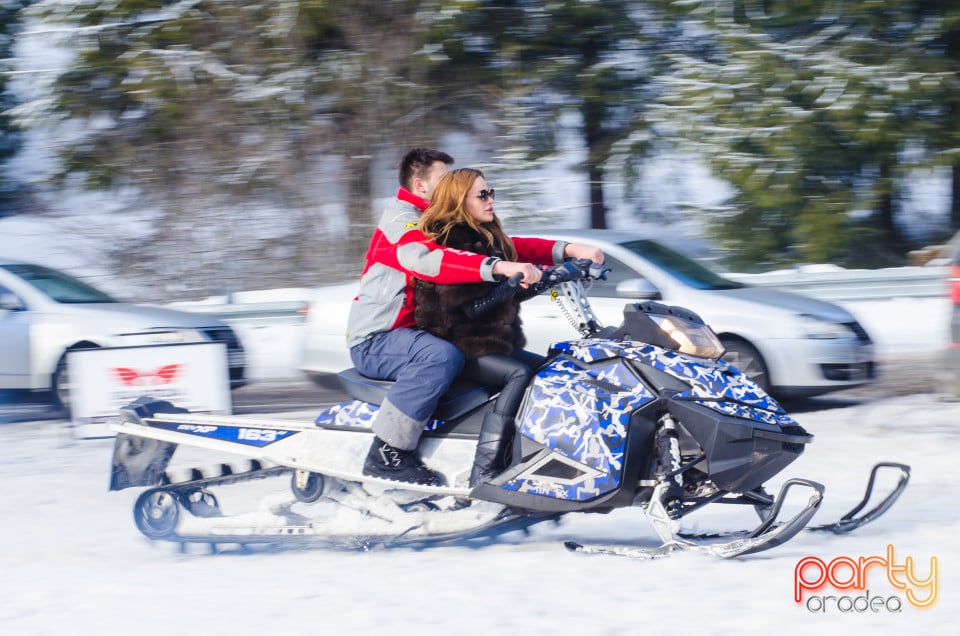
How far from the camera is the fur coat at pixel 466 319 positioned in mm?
4895

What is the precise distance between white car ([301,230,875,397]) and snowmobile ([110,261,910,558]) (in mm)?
3190

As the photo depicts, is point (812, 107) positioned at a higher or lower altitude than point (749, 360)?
higher

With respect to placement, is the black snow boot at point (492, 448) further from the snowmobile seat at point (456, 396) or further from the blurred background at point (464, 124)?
the blurred background at point (464, 124)

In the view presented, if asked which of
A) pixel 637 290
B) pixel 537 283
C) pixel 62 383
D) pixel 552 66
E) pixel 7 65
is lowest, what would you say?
pixel 62 383

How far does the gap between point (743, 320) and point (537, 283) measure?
4333 millimetres

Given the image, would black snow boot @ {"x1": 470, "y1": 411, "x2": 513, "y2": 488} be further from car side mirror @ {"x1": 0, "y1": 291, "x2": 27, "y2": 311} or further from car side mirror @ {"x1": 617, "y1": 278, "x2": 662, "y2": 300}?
car side mirror @ {"x1": 0, "y1": 291, "x2": 27, "y2": 311}

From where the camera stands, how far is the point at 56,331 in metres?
9.77

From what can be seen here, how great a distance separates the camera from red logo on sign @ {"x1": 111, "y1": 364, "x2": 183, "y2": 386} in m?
8.37

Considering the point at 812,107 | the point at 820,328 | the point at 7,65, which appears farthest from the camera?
the point at 7,65

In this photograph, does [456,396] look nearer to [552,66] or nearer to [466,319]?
[466,319]

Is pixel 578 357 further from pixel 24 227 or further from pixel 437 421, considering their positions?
pixel 24 227

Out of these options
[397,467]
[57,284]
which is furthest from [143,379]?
[397,467]

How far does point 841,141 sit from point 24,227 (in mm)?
11272

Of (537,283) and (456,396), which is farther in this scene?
(456,396)
